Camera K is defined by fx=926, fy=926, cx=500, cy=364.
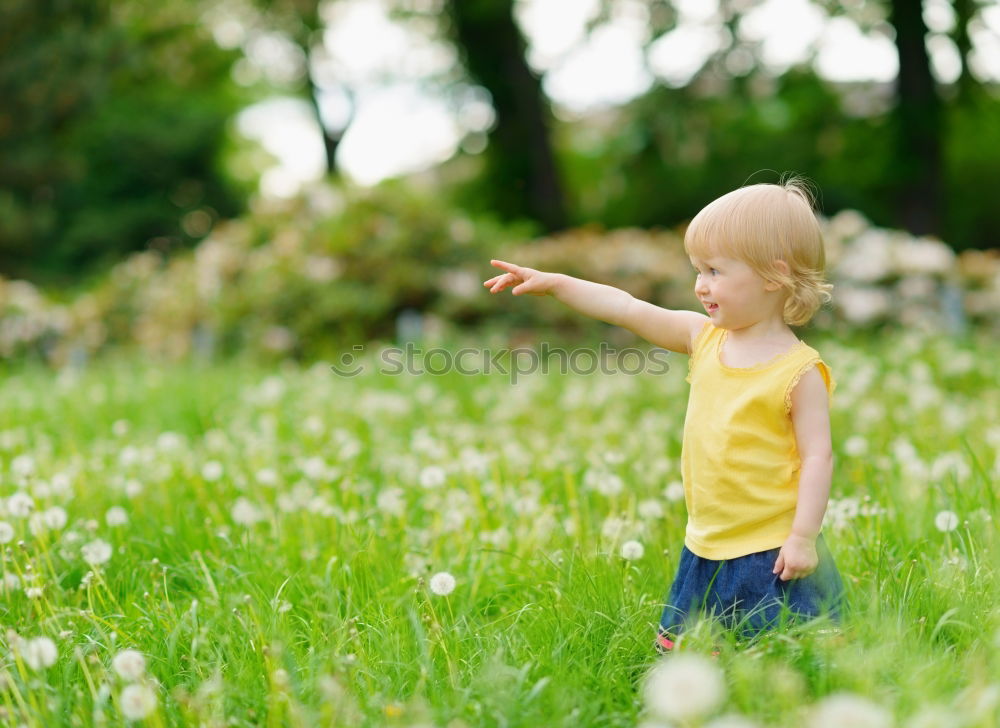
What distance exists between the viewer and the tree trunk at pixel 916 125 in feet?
42.3

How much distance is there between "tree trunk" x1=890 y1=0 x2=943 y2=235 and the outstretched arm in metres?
12.4

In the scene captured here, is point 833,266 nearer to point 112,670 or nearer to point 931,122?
point 931,122

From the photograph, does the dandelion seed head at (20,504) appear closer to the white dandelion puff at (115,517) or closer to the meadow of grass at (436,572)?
the meadow of grass at (436,572)

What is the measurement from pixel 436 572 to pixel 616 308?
98 centimetres

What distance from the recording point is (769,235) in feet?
6.77

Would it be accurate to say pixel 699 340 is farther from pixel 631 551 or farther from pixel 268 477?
pixel 268 477

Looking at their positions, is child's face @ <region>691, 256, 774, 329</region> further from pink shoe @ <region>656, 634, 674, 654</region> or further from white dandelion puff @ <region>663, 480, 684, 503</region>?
white dandelion puff @ <region>663, 480, 684, 503</region>

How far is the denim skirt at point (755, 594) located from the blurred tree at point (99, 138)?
1585 cm

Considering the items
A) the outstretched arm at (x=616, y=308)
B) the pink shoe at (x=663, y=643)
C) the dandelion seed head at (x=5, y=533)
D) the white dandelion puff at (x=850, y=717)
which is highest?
the outstretched arm at (x=616, y=308)

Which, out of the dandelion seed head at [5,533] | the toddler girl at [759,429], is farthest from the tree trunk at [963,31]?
the dandelion seed head at [5,533]

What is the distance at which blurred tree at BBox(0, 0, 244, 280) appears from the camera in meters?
15.3

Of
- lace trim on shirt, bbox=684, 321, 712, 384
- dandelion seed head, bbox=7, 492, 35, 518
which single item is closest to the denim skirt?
lace trim on shirt, bbox=684, 321, 712, 384

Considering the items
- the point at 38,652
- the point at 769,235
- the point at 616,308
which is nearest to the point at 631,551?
the point at 616,308

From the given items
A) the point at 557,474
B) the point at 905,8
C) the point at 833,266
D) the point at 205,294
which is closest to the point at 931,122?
the point at 905,8
